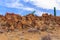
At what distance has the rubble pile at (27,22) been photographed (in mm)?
35306

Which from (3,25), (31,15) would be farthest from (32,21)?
(3,25)

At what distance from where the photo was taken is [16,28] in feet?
117

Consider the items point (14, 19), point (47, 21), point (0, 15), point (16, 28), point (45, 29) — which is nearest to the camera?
point (45, 29)

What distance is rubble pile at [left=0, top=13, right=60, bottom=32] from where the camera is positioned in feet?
116

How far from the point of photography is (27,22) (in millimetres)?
38156

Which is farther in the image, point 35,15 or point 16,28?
point 35,15

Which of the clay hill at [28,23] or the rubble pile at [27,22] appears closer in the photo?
the clay hill at [28,23]

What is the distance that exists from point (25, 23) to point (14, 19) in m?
2.41

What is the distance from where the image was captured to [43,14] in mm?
43406

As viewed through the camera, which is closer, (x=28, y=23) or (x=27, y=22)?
(x=28, y=23)

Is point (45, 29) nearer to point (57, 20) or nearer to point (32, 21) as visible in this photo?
point (32, 21)

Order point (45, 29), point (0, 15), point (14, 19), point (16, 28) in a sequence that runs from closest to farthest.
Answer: point (45, 29)
point (16, 28)
point (14, 19)
point (0, 15)

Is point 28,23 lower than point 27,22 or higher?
lower

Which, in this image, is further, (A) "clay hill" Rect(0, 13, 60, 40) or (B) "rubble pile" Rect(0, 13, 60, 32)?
(B) "rubble pile" Rect(0, 13, 60, 32)
